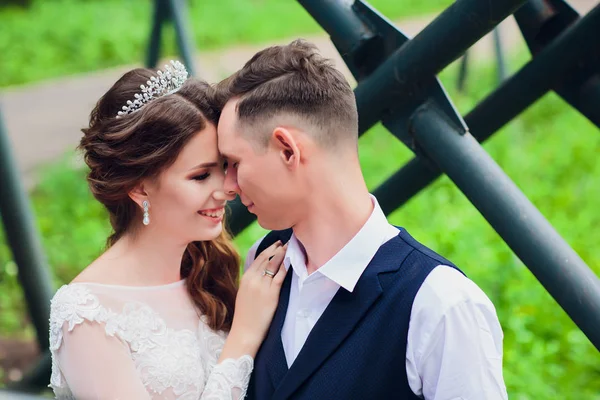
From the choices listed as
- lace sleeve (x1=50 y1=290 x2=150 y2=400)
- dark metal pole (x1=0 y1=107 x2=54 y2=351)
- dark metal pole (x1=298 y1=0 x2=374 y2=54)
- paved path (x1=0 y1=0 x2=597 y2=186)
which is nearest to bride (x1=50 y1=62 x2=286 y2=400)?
lace sleeve (x1=50 y1=290 x2=150 y2=400)

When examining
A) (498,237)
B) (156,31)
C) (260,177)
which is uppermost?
(260,177)

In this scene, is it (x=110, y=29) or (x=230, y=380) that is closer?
(x=230, y=380)

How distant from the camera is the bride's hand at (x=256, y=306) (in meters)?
1.97

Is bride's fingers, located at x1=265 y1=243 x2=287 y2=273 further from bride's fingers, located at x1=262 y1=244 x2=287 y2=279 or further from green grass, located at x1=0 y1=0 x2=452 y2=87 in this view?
green grass, located at x1=0 y1=0 x2=452 y2=87

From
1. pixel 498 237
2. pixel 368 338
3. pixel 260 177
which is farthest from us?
pixel 498 237

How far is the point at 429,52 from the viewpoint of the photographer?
2092mm

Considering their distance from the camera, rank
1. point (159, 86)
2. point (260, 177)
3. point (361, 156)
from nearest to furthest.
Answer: point (260, 177) < point (159, 86) < point (361, 156)

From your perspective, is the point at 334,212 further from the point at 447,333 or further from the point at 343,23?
the point at 343,23

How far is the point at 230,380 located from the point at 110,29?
363 inches

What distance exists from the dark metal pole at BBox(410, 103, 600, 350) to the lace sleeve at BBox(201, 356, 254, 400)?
681 millimetres

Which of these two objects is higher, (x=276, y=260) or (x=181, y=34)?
(x=276, y=260)

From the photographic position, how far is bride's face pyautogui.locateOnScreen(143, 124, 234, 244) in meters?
2.01

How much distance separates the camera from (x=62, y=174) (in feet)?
21.3

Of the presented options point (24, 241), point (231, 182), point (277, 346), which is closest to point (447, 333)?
point (277, 346)
